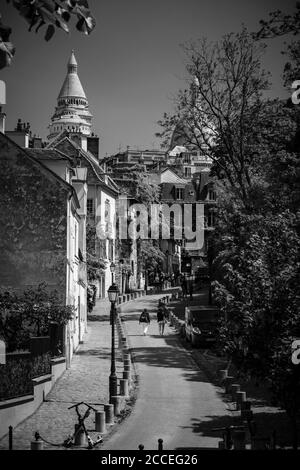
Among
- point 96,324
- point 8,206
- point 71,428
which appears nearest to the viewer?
point 71,428

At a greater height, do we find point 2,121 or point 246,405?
point 2,121

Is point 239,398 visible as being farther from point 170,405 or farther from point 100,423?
point 100,423

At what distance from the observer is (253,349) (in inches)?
720

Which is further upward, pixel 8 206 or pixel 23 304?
pixel 8 206

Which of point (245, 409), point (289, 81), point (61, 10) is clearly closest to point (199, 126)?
point (289, 81)

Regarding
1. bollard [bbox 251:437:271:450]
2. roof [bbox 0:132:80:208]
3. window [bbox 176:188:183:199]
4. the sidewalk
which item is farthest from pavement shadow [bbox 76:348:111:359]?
window [bbox 176:188:183:199]

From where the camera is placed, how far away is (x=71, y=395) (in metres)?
25.3

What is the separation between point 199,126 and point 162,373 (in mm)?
15605

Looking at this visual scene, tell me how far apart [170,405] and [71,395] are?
11.7 feet

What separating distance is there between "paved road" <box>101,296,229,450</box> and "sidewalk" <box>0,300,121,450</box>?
119cm

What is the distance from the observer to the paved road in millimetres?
19375

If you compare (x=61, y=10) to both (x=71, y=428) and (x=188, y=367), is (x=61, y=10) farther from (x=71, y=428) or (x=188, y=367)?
(x=188, y=367)

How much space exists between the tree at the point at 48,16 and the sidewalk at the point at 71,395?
12373 mm

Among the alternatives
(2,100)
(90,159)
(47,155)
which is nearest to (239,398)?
(47,155)
